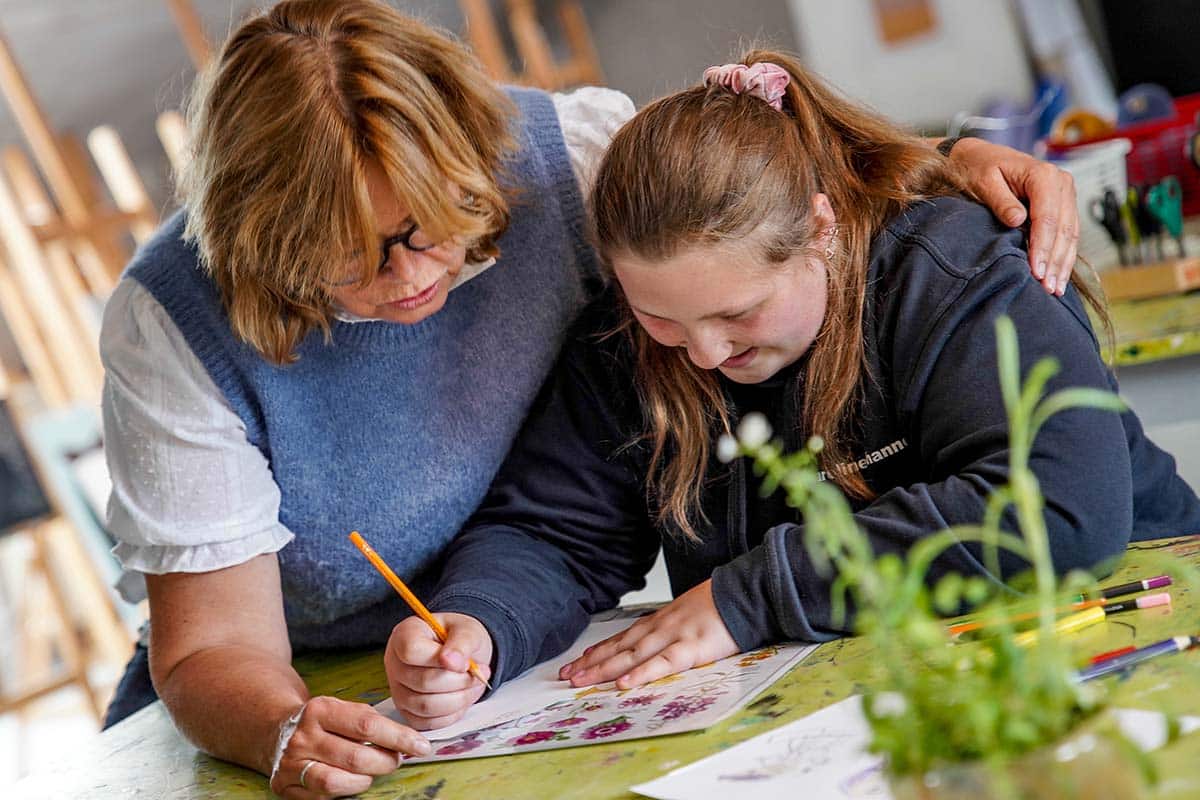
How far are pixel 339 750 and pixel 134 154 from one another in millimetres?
4094

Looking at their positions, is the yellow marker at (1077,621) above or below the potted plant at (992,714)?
below

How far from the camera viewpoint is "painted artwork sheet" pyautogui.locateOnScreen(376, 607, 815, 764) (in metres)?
0.92

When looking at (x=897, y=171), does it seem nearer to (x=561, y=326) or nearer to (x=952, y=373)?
(x=952, y=373)

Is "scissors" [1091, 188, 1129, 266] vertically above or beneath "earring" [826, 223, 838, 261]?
beneath

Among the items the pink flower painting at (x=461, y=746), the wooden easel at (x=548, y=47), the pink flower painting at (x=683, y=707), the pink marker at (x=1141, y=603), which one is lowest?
the pink marker at (x=1141, y=603)

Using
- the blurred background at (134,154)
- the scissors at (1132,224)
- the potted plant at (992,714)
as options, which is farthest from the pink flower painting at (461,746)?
the scissors at (1132,224)

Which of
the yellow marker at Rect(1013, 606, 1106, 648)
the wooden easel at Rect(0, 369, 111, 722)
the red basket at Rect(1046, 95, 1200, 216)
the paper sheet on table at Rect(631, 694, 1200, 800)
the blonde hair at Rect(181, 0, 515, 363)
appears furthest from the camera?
the wooden easel at Rect(0, 369, 111, 722)

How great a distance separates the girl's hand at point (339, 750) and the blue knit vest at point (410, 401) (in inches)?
12.3

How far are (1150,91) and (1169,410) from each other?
0.87 m

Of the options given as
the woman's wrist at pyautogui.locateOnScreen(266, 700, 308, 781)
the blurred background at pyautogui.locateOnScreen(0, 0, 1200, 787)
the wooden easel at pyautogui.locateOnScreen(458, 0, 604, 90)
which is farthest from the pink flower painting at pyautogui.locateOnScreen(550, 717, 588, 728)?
the wooden easel at pyautogui.locateOnScreen(458, 0, 604, 90)

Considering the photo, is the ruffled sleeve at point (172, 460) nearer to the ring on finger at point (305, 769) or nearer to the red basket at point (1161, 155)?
the ring on finger at point (305, 769)

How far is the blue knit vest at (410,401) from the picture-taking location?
4.19 feet

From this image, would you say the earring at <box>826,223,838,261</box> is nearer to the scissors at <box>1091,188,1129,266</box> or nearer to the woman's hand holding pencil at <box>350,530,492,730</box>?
the woman's hand holding pencil at <box>350,530,492,730</box>

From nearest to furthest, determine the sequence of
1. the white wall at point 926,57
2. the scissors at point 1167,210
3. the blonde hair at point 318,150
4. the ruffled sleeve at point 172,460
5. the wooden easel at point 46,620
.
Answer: the blonde hair at point 318,150 → the ruffled sleeve at point 172,460 → the scissors at point 1167,210 → the white wall at point 926,57 → the wooden easel at point 46,620
